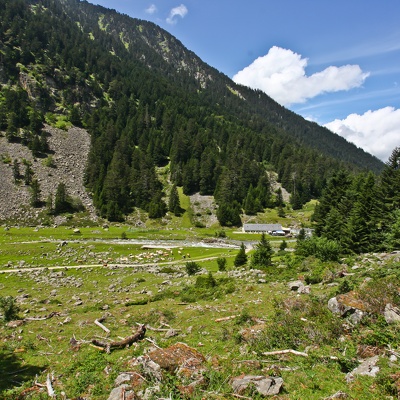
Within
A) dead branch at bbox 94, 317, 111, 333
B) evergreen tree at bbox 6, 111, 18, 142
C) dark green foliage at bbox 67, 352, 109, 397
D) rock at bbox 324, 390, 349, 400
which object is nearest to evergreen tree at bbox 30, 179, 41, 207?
evergreen tree at bbox 6, 111, 18, 142

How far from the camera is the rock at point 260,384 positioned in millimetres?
9008

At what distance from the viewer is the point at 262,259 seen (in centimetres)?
4100

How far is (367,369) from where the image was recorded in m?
9.58

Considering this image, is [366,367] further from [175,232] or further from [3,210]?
[3,210]

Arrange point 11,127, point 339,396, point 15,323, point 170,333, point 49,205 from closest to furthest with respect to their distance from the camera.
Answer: point 339,396 < point 170,333 < point 15,323 < point 49,205 < point 11,127

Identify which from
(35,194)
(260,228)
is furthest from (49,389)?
(35,194)

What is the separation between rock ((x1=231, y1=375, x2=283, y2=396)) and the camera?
901cm

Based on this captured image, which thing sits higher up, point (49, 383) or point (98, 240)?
point (49, 383)

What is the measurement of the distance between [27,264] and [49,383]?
48852 mm

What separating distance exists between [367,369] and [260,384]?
3932mm

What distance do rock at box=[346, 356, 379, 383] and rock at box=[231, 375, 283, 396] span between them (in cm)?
251

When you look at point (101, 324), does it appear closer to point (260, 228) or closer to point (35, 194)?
point (260, 228)

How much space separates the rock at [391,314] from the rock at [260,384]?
6.56 meters

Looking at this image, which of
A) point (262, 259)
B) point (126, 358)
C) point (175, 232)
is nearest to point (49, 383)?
point (126, 358)
